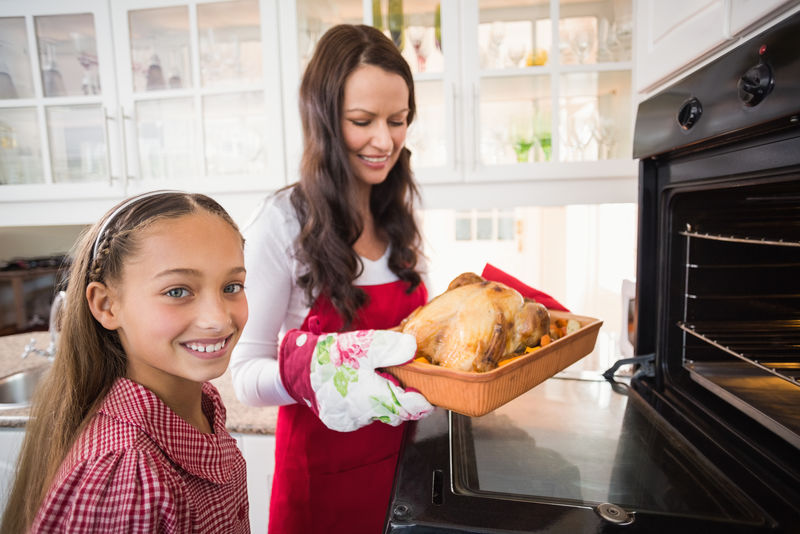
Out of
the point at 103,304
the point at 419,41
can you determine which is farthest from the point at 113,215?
the point at 419,41

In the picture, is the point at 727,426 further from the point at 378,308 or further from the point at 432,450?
the point at 378,308

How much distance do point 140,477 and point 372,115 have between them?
2.46 feet

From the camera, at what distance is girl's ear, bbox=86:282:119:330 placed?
64 cm

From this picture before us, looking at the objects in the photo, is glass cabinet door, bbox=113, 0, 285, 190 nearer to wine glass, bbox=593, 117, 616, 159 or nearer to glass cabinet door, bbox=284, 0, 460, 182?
glass cabinet door, bbox=284, 0, 460, 182

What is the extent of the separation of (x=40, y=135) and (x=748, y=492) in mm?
2267

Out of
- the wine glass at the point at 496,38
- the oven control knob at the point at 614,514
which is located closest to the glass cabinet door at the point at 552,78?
the wine glass at the point at 496,38

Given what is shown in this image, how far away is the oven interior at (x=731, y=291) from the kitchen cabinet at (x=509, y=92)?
819mm

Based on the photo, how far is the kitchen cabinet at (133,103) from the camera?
1.70 meters

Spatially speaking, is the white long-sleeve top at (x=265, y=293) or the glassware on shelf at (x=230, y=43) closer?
the white long-sleeve top at (x=265, y=293)

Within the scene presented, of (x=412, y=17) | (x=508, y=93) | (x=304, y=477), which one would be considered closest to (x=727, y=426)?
(x=304, y=477)

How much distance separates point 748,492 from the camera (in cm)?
52

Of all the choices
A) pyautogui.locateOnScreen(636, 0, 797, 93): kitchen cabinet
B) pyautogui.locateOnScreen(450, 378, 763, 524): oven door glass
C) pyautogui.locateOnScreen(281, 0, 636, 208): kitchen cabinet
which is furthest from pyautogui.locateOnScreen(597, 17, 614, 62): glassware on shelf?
pyautogui.locateOnScreen(450, 378, 763, 524): oven door glass

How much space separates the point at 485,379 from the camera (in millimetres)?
611

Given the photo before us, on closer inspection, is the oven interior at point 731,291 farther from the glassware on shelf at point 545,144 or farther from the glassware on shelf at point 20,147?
the glassware on shelf at point 20,147
